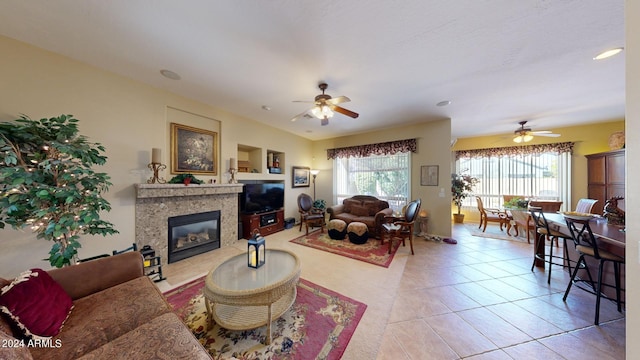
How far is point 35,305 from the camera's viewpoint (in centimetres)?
109

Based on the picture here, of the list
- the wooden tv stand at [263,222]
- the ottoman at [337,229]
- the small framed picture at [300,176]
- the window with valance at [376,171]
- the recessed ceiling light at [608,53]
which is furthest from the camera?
the small framed picture at [300,176]

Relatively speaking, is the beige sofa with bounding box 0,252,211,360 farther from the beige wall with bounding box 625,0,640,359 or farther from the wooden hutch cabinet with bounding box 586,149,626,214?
the wooden hutch cabinet with bounding box 586,149,626,214

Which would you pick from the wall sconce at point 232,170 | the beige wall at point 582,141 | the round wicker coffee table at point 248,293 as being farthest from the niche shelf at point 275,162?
the beige wall at point 582,141

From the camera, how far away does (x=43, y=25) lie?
171 centimetres

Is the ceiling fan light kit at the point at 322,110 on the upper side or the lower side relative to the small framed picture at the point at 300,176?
upper

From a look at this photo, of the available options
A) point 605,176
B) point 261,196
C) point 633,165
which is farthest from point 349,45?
point 605,176

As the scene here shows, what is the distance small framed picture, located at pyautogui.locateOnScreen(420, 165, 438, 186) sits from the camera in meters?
4.24

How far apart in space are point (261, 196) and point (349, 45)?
11.4 feet

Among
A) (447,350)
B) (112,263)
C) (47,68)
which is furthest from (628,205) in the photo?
(47,68)

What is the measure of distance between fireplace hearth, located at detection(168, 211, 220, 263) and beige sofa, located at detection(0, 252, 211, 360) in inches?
54.1

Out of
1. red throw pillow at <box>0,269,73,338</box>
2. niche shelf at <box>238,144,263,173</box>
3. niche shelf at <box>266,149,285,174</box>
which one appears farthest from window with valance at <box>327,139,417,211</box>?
red throw pillow at <box>0,269,73,338</box>

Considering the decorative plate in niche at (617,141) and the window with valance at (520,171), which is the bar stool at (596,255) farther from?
the window with valance at (520,171)

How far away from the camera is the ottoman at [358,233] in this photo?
3.70 m

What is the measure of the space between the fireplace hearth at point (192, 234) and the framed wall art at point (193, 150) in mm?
791
